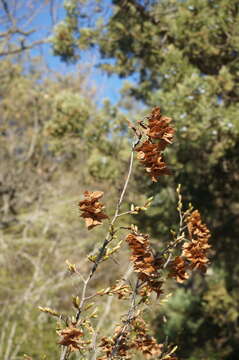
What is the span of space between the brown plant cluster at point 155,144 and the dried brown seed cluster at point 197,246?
0.22 metres

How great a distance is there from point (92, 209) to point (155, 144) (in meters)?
0.30

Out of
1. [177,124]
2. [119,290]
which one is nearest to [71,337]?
[119,290]

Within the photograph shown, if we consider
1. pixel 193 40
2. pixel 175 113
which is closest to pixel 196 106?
pixel 175 113

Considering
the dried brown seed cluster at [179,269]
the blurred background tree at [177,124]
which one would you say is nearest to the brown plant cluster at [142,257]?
the dried brown seed cluster at [179,269]

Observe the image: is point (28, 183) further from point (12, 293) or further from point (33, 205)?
point (12, 293)

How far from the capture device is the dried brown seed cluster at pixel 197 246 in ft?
4.31

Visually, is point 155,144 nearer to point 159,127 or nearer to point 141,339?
point 159,127

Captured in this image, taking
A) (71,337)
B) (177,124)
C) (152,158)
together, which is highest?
(177,124)

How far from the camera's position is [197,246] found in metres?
1.32

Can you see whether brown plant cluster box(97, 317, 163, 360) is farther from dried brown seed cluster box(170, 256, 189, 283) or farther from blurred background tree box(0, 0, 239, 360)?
blurred background tree box(0, 0, 239, 360)

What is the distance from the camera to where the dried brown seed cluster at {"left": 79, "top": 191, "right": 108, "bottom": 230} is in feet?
3.97

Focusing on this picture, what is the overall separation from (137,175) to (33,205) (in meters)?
6.13

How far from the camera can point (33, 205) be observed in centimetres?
1055

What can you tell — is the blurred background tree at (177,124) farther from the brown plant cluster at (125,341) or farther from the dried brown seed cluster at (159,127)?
the dried brown seed cluster at (159,127)
